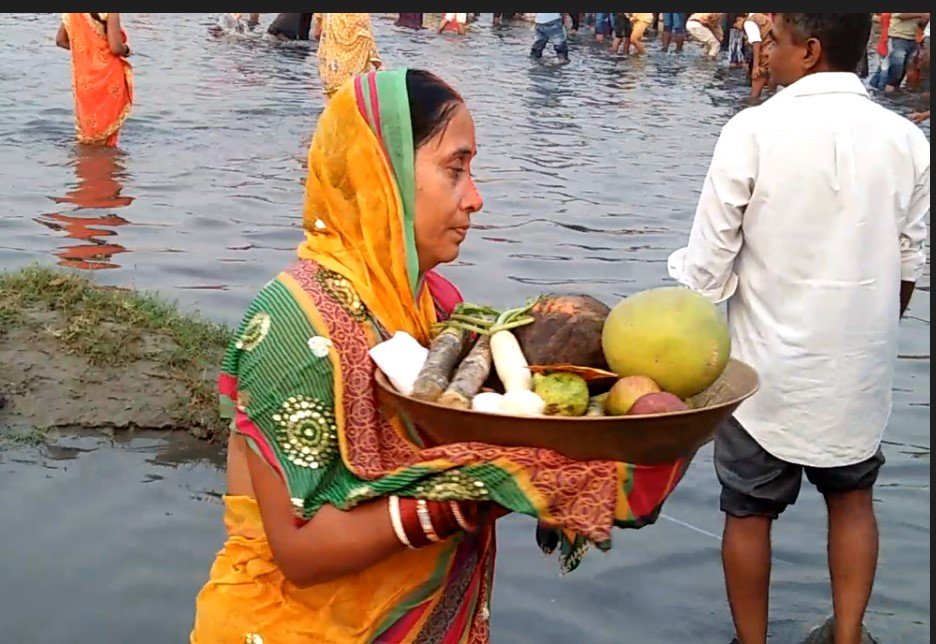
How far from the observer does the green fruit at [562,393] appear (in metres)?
1.88

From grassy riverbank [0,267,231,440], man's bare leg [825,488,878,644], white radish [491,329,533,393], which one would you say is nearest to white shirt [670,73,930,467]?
man's bare leg [825,488,878,644]

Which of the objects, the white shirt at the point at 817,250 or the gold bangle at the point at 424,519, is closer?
the gold bangle at the point at 424,519

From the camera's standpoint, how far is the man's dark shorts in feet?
11.8

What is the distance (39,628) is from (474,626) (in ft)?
6.44

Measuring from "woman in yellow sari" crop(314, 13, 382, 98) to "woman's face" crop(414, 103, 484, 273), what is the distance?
374 inches

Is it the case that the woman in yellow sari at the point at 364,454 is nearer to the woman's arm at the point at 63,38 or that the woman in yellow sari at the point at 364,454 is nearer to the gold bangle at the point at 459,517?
the gold bangle at the point at 459,517

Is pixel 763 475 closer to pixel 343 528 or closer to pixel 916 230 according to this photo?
pixel 916 230

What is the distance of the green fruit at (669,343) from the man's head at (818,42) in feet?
5.63

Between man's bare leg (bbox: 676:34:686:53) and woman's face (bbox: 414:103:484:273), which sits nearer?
woman's face (bbox: 414:103:484:273)

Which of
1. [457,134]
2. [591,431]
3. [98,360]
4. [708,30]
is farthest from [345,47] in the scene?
[708,30]

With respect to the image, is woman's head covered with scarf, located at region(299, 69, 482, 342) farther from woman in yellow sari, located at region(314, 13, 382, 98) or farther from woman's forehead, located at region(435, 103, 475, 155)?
woman in yellow sari, located at region(314, 13, 382, 98)

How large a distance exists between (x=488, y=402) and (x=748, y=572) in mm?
2090

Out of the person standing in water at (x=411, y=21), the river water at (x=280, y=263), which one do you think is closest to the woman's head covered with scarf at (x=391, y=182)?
the river water at (x=280, y=263)

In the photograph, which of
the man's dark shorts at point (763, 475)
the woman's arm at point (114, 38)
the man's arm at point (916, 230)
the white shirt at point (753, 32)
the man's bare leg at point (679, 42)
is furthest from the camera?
the man's bare leg at point (679, 42)
